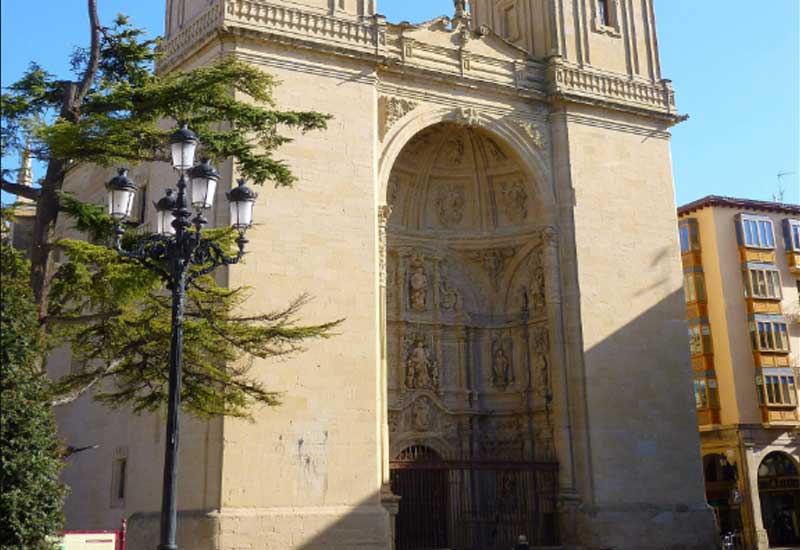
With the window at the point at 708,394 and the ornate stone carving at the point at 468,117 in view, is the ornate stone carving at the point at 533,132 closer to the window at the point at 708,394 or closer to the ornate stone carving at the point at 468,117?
the ornate stone carving at the point at 468,117

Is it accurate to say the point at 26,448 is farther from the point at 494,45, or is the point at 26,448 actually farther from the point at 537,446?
the point at 494,45

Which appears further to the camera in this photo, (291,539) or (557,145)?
(557,145)

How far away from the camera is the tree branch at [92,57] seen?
13.2 metres

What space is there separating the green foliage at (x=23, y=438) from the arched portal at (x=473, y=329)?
43.5 feet

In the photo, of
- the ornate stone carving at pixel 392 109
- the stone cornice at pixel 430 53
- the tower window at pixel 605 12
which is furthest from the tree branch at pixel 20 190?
the tower window at pixel 605 12

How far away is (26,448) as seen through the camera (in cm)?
891

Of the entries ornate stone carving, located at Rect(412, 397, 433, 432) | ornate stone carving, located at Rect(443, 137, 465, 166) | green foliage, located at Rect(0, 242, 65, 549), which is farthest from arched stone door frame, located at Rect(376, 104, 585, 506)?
green foliage, located at Rect(0, 242, 65, 549)

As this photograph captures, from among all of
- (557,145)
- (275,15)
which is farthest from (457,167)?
(275,15)

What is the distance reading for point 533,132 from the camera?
2330cm

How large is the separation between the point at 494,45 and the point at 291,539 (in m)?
12.9

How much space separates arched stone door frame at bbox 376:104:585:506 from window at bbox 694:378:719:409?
448 inches

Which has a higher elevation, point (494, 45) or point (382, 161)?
point (494, 45)

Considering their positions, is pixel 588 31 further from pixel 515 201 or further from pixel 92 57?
pixel 92 57

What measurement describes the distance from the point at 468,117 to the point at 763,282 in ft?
49.4
